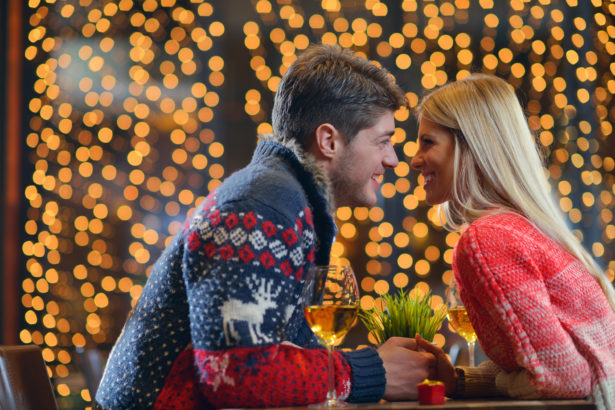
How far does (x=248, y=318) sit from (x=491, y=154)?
675 mm

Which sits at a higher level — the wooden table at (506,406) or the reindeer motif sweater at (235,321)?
the reindeer motif sweater at (235,321)

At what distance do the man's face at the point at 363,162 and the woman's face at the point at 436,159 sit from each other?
0.27 feet

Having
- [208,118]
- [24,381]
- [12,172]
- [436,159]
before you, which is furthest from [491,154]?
[12,172]

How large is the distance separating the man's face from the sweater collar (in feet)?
0.46

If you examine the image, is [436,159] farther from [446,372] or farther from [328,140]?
[446,372]

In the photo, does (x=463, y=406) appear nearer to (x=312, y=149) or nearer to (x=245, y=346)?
(x=245, y=346)

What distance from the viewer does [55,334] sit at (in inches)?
137

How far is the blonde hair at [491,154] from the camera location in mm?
1414

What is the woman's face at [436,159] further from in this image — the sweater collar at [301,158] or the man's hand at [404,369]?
the man's hand at [404,369]

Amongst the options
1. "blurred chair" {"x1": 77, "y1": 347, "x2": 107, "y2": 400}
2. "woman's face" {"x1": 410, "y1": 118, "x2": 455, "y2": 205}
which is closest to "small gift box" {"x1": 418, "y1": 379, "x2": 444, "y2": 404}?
"woman's face" {"x1": 410, "y1": 118, "x2": 455, "y2": 205}

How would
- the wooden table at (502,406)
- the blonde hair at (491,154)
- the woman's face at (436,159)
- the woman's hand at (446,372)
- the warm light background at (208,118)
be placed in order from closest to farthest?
the wooden table at (502,406), the woman's hand at (446,372), the blonde hair at (491,154), the woman's face at (436,159), the warm light background at (208,118)

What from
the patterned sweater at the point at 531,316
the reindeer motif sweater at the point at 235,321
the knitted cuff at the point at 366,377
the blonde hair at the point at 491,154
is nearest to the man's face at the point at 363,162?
the blonde hair at the point at 491,154

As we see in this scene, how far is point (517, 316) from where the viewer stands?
46.1 inches

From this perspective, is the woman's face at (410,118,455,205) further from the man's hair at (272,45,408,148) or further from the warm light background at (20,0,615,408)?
the warm light background at (20,0,615,408)
